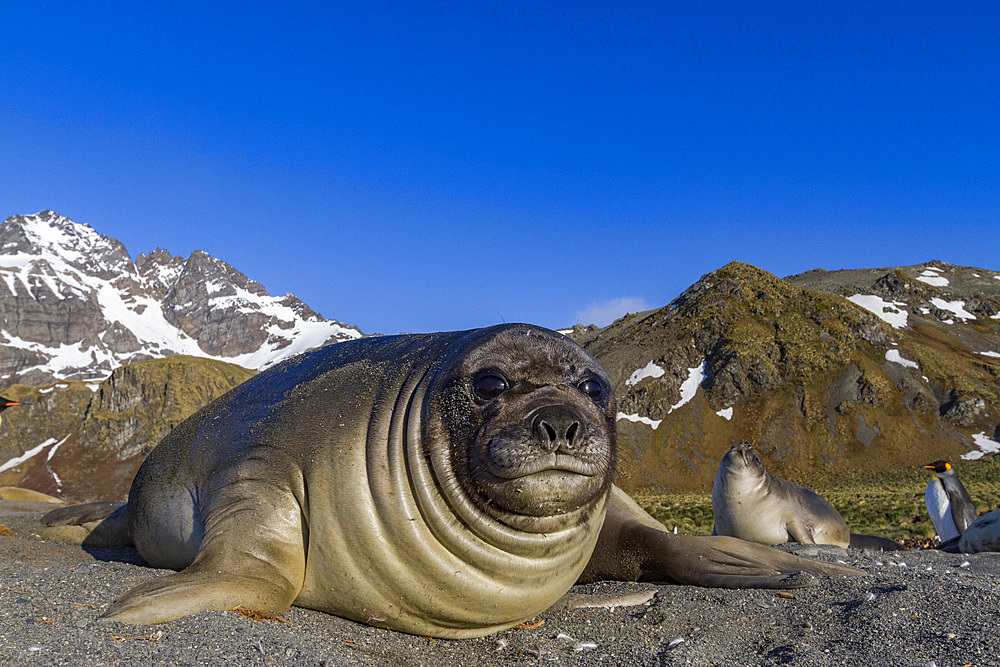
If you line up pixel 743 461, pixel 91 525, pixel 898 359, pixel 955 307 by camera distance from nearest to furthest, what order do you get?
pixel 91 525
pixel 743 461
pixel 898 359
pixel 955 307

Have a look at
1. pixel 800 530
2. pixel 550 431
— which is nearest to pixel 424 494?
pixel 550 431

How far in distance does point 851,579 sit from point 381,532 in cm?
340

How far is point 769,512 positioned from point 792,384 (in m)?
53.3

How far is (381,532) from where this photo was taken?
4215mm

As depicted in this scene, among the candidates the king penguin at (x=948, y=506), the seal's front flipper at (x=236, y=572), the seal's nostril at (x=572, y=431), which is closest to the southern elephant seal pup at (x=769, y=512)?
the king penguin at (x=948, y=506)

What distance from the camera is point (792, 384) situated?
61.5 m

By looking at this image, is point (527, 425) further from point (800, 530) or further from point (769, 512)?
point (800, 530)

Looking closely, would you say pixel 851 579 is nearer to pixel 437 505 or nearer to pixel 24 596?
pixel 437 505

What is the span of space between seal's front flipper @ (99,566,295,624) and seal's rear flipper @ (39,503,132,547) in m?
3.24

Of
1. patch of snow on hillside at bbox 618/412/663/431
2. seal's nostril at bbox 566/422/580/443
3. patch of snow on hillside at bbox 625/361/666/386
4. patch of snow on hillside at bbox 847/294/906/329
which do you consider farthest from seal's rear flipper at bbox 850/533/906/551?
patch of snow on hillside at bbox 847/294/906/329

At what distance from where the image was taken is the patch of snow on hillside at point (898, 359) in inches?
2464

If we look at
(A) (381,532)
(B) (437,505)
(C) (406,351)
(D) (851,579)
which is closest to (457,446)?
(B) (437,505)

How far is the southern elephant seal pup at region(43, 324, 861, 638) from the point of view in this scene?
3936mm

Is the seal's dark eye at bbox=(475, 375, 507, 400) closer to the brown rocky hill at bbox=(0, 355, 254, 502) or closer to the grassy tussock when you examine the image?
the grassy tussock
